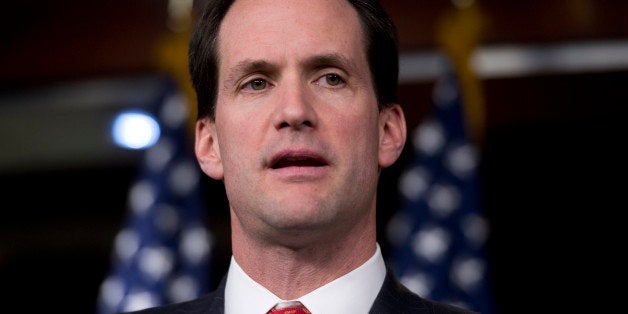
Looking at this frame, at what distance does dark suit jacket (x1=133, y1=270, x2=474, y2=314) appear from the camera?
1587 mm

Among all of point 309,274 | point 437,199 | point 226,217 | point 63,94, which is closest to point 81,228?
→ point 226,217

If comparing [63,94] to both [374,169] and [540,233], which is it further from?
[374,169]

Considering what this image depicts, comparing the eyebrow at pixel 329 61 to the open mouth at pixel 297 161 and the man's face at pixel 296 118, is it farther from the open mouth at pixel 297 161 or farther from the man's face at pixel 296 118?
the open mouth at pixel 297 161

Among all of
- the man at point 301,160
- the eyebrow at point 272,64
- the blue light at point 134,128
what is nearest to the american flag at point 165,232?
A: the blue light at point 134,128

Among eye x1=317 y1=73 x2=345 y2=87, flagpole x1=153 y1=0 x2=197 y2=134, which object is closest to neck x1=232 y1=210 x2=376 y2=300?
eye x1=317 y1=73 x2=345 y2=87

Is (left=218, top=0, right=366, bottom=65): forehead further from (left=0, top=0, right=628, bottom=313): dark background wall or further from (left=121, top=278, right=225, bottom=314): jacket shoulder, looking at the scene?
(left=0, top=0, right=628, bottom=313): dark background wall

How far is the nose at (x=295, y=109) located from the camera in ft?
4.89

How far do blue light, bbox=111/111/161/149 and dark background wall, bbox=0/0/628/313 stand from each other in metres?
0.28

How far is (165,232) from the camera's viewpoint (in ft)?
11.4

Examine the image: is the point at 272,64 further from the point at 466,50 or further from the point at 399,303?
the point at 466,50

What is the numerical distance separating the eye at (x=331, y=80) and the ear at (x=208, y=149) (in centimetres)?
24

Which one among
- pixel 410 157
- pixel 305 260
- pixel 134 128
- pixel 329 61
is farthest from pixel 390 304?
pixel 134 128

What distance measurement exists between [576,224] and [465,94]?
1815mm

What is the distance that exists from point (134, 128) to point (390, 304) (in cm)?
350
